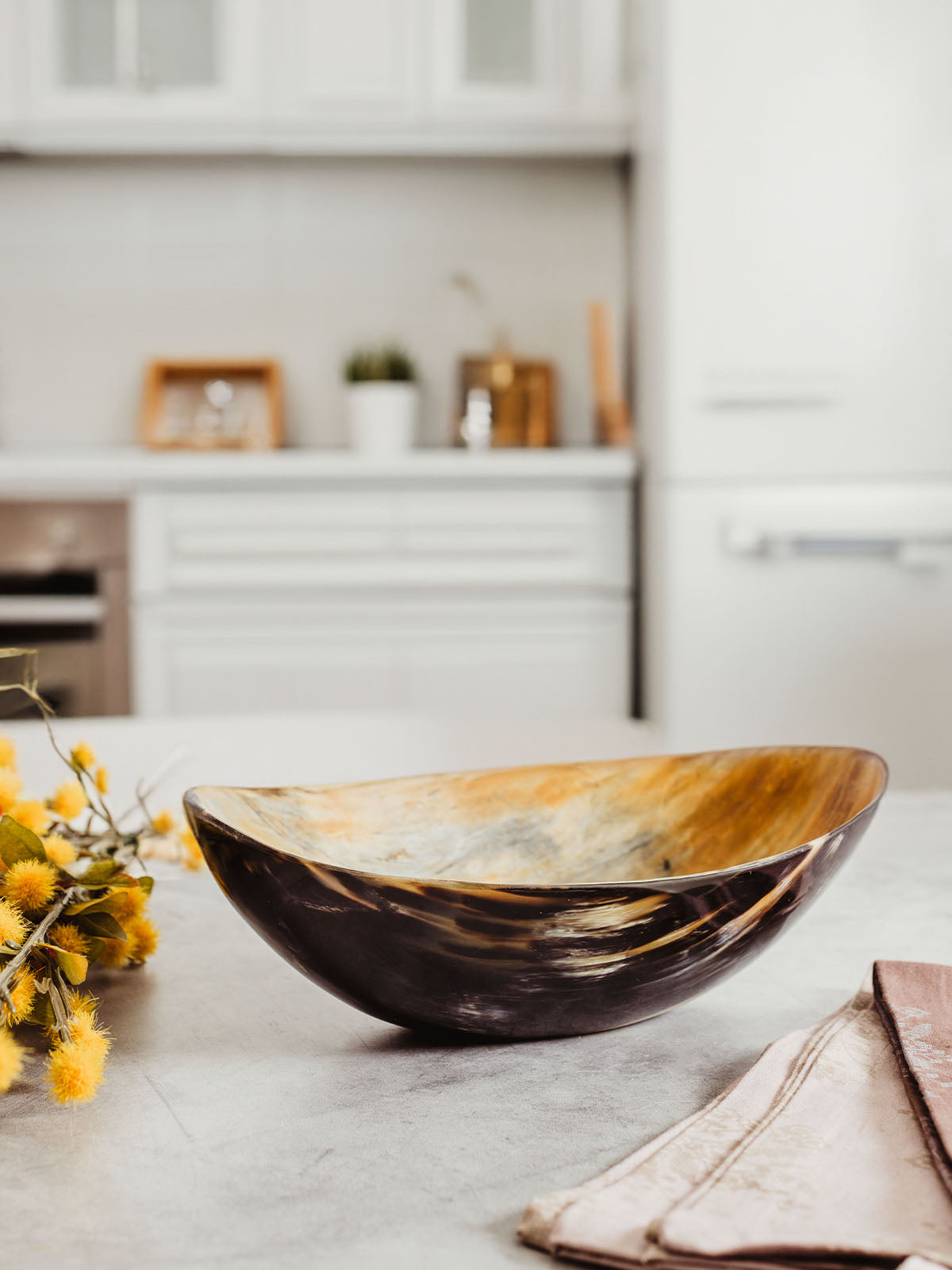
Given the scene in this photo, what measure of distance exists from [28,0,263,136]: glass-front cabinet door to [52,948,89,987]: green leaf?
2.50 m

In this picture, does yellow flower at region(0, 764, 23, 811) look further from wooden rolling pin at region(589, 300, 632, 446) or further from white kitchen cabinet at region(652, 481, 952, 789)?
wooden rolling pin at region(589, 300, 632, 446)

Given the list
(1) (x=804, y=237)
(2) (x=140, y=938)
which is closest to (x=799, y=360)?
(1) (x=804, y=237)

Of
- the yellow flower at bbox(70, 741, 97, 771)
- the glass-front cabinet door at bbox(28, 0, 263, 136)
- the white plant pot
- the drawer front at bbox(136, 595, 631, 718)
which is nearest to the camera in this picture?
the yellow flower at bbox(70, 741, 97, 771)

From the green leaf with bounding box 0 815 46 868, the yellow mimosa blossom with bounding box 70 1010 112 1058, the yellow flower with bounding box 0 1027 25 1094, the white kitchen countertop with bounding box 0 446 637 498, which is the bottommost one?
the yellow mimosa blossom with bounding box 70 1010 112 1058

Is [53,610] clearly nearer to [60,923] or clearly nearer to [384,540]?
[384,540]

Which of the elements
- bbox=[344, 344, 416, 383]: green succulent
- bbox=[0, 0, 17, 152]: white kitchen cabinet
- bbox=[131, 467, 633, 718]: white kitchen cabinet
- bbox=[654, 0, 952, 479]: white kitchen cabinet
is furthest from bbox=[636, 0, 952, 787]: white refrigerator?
bbox=[0, 0, 17, 152]: white kitchen cabinet

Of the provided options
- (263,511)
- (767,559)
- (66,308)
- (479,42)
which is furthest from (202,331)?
(767,559)

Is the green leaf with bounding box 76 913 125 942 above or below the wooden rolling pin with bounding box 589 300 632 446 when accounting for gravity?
below

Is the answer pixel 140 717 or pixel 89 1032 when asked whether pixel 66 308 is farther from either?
pixel 89 1032

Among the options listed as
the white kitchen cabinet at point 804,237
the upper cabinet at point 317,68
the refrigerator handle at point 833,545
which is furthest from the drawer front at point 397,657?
the upper cabinet at point 317,68

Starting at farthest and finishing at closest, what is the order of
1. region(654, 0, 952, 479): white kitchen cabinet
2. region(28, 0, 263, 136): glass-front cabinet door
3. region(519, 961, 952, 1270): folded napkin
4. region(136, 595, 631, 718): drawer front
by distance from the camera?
region(28, 0, 263, 136): glass-front cabinet door
region(136, 595, 631, 718): drawer front
region(654, 0, 952, 479): white kitchen cabinet
region(519, 961, 952, 1270): folded napkin

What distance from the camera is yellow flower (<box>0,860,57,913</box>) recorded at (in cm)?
41

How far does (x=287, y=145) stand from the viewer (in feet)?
8.56

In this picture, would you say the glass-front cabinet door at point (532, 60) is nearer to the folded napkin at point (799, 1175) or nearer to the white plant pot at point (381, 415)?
the white plant pot at point (381, 415)
